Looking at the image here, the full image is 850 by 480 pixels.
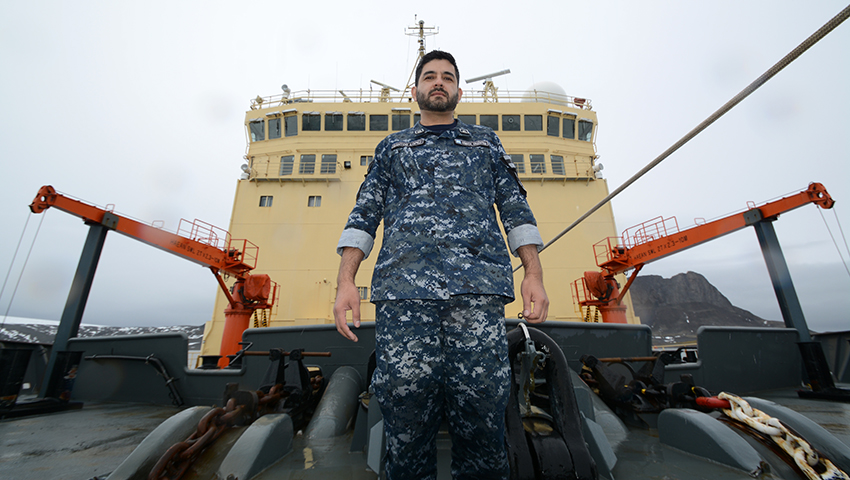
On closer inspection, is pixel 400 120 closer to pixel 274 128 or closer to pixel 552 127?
pixel 274 128

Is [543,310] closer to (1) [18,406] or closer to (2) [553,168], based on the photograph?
(1) [18,406]

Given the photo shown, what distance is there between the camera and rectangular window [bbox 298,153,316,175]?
35.0 feet

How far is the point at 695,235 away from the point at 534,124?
572cm

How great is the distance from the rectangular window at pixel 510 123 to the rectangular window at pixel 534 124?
324mm

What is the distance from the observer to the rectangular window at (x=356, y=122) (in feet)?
36.6

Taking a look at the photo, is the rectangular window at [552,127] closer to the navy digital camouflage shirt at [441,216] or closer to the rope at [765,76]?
the rope at [765,76]

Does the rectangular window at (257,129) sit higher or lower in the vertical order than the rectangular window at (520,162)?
higher

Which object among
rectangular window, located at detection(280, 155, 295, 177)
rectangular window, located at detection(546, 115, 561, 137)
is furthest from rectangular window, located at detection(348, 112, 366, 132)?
rectangular window, located at detection(546, 115, 561, 137)

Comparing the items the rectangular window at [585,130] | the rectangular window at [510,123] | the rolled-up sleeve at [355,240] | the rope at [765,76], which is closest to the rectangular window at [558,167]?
the rectangular window at [585,130]

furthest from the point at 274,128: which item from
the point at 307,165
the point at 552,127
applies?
the point at 552,127

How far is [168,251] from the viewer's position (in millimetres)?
7449

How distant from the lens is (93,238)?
6.36m

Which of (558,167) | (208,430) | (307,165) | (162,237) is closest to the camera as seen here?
(208,430)

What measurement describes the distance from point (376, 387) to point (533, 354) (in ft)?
2.13
